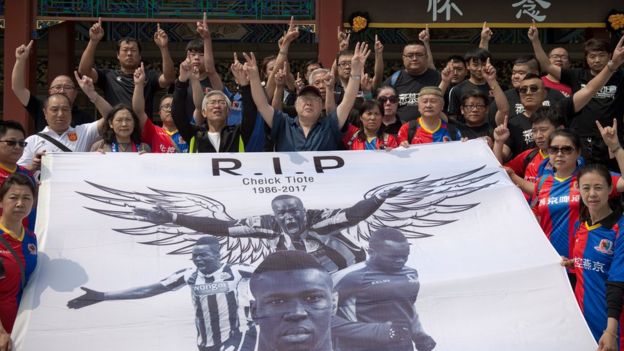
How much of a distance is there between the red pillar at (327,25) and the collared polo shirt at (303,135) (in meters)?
2.88

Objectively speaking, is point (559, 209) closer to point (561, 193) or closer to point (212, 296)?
point (561, 193)

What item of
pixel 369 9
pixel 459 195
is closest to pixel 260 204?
pixel 459 195

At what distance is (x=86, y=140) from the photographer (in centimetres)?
727

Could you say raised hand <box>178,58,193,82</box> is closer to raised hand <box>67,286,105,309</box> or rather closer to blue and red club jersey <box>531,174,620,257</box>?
raised hand <box>67,286,105,309</box>

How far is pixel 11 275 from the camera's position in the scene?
551 cm

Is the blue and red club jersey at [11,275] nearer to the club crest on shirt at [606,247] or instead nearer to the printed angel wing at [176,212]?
the printed angel wing at [176,212]

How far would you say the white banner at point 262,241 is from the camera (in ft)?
18.3

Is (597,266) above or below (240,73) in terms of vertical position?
below

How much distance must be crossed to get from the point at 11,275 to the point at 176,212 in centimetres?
113

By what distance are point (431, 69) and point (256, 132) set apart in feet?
6.81

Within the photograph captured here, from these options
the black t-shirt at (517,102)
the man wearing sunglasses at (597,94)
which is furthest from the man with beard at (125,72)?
the man wearing sunglasses at (597,94)

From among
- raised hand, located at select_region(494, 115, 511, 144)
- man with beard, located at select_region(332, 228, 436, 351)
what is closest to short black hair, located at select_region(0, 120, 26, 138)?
man with beard, located at select_region(332, 228, 436, 351)

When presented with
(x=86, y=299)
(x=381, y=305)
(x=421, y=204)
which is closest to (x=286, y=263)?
(x=381, y=305)

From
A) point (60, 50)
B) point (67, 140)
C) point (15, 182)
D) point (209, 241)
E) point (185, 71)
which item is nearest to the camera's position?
point (15, 182)
